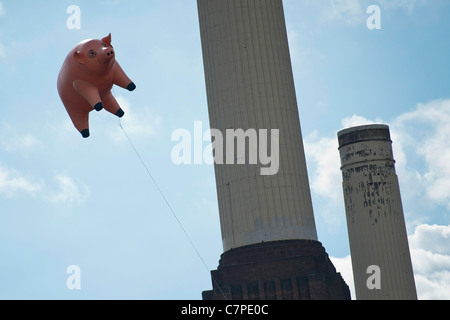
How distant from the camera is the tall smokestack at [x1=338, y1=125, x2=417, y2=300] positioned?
5969 cm

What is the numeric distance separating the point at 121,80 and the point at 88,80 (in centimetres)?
152

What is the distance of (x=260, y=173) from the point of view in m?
50.2

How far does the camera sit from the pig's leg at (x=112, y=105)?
4000cm

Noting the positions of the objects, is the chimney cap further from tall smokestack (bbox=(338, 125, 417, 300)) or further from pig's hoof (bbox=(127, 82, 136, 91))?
pig's hoof (bbox=(127, 82, 136, 91))

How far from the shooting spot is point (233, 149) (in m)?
51.0

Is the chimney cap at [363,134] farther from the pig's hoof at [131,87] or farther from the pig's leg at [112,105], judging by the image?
the pig's hoof at [131,87]

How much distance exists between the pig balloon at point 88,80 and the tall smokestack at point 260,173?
12.9 meters

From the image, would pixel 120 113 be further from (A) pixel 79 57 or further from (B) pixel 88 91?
(A) pixel 79 57

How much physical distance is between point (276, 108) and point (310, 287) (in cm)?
1107
